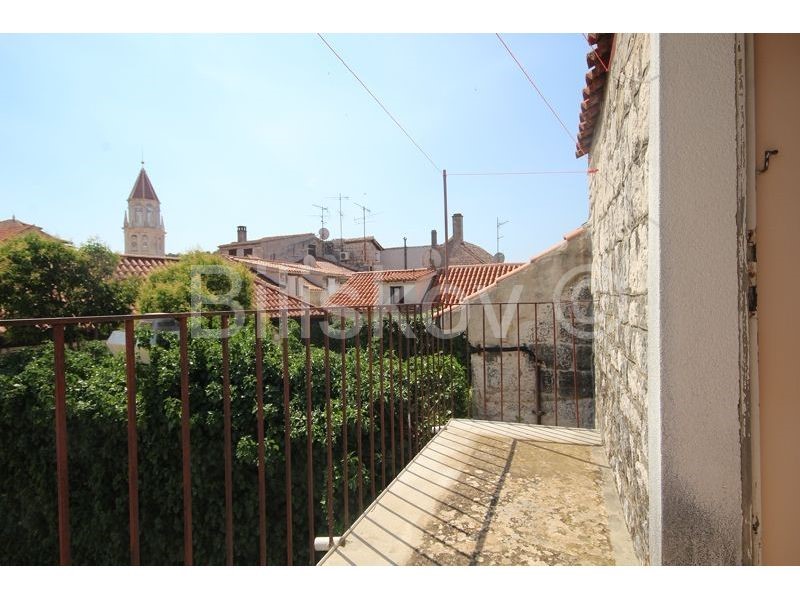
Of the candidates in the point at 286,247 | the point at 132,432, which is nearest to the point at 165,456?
the point at 132,432

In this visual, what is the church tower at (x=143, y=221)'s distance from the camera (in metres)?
41.0

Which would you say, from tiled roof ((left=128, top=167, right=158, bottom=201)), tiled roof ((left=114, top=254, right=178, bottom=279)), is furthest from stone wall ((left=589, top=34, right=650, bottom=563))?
tiled roof ((left=128, top=167, right=158, bottom=201))

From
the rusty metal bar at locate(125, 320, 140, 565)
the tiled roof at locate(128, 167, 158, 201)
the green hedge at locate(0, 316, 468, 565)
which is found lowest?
the green hedge at locate(0, 316, 468, 565)

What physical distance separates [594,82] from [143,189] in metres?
46.9

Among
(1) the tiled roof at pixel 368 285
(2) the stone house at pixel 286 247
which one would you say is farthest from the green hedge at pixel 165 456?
(2) the stone house at pixel 286 247

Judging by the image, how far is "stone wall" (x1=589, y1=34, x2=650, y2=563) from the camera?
179cm

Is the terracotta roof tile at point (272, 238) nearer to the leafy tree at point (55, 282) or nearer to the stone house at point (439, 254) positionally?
the stone house at point (439, 254)

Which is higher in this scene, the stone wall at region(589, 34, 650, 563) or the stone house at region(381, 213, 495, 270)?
the stone house at region(381, 213, 495, 270)

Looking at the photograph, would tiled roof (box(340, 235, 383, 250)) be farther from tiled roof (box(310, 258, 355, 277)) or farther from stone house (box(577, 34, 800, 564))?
stone house (box(577, 34, 800, 564))

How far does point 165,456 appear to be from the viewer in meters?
7.12

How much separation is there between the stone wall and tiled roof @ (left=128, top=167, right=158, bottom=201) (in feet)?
153

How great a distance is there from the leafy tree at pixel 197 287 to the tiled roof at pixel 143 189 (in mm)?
35054
